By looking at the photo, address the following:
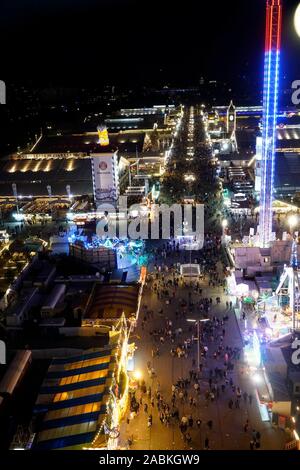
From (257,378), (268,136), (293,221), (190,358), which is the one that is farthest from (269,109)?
(257,378)

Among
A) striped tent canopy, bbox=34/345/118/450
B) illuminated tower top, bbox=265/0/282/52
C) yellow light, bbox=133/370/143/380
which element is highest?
illuminated tower top, bbox=265/0/282/52

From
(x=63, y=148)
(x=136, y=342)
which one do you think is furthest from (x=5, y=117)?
(x=136, y=342)

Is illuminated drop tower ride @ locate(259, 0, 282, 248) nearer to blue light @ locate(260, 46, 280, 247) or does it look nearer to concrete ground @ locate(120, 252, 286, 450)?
blue light @ locate(260, 46, 280, 247)

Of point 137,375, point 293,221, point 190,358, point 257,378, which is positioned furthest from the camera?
point 293,221

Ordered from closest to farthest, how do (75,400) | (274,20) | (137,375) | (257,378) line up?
(75,400)
(257,378)
(137,375)
(274,20)

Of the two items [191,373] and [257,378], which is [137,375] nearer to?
[191,373]

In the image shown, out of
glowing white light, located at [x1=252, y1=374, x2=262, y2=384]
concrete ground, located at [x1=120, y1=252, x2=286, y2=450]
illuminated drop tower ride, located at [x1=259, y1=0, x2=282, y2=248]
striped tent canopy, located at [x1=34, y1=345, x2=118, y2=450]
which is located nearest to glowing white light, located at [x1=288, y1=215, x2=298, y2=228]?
illuminated drop tower ride, located at [x1=259, y1=0, x2=282, y2=248]

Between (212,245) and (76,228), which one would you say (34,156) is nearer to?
(76,228)

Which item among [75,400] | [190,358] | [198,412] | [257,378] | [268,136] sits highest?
[268,136]
